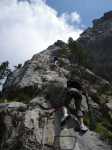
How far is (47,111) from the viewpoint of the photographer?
26.2 meters

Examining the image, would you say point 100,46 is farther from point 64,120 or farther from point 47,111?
point 64,120

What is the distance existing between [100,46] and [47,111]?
49.3 metres

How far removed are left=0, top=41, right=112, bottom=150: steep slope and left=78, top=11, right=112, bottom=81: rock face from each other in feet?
47.8

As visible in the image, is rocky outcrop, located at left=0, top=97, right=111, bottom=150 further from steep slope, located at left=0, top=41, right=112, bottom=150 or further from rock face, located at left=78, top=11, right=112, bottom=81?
rock face, located at left=78, top=11, right=112, bottom=81

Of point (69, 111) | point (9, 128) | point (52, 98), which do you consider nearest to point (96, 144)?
point (69, 111)

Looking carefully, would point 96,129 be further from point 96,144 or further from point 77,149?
point 77,149

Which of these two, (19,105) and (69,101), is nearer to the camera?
(69,101)

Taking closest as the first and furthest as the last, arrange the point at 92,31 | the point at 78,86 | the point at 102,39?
the point at 78,86, the point at 102,39, the point at 92,31

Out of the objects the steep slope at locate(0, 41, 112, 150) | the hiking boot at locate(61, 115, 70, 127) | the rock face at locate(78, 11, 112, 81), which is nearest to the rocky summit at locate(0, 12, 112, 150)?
the steep slope at locate(0, 41, 112, 150)

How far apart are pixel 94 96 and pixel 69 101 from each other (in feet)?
49.1

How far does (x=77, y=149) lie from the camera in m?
20.1

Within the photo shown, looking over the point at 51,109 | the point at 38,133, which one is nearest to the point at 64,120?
the point at 38,133

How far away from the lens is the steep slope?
Answer: 2209 cm

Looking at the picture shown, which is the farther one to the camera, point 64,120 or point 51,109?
point 51,109
